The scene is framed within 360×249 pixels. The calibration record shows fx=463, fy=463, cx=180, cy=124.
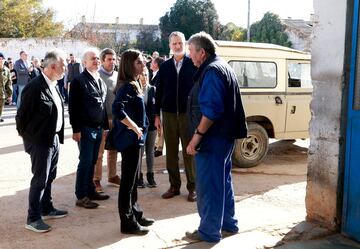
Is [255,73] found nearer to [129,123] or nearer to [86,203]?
[86,203]

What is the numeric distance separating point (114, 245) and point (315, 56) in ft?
9.24

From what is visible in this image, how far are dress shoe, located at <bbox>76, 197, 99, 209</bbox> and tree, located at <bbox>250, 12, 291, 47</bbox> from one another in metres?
31.2

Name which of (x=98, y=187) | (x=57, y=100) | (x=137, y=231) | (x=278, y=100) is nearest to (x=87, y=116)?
(x=57, y=100)

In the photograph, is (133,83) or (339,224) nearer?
(133,83)

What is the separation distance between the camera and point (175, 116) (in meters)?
5.86

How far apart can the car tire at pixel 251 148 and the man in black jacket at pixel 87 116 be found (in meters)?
2.86

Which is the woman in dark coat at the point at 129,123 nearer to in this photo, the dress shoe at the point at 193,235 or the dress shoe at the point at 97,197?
the dress shoe at the point at 193,235

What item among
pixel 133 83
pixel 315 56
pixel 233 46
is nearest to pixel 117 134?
pixel 133 83

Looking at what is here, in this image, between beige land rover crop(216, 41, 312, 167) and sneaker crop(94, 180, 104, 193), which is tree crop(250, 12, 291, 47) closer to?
beige land rover crop(216, 41, 312, 167)

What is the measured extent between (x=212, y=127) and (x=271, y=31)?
33.2 metres

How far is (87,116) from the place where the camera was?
5.32m

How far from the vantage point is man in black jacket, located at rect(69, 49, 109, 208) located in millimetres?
5301

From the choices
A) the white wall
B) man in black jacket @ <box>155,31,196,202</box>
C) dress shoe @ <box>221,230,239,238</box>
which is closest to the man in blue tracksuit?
dress shoe @ <box>221,230,239,238</box>

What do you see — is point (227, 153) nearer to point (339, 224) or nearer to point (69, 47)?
point (339, 224)
